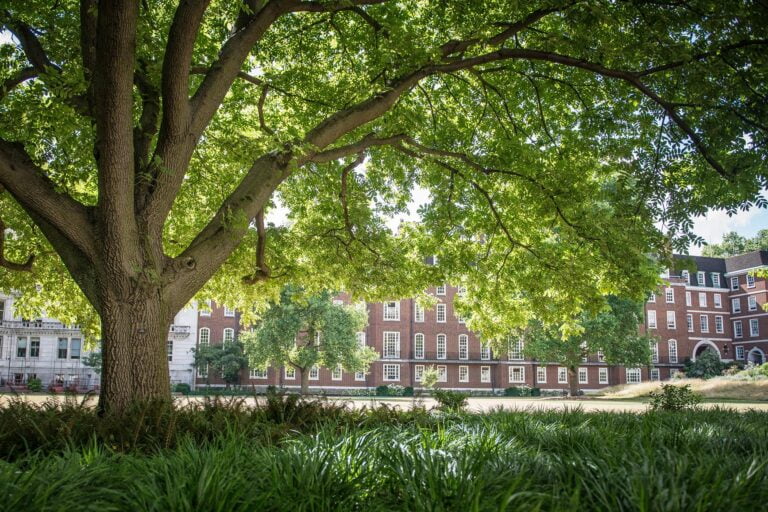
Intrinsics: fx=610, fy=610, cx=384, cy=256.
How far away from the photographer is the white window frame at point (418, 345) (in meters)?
63.2

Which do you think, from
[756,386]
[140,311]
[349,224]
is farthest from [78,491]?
[756,386]

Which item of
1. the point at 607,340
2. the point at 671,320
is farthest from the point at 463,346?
the point at 671,320

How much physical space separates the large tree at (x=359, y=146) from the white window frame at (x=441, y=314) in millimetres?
48315

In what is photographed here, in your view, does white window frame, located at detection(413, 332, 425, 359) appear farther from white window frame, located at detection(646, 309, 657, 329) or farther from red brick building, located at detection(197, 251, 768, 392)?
white window frame, located at detection(646, 309, 657, 329)

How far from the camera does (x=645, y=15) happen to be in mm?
8180

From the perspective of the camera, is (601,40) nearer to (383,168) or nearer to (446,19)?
(446,19)

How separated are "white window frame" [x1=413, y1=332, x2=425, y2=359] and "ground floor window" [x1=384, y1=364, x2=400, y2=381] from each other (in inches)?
94.7

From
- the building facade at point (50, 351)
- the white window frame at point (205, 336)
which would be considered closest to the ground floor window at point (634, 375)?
the white window frame at point (205, 336)

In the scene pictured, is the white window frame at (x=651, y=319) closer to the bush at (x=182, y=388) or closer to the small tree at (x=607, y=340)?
the small tree at (x=607, y=340)

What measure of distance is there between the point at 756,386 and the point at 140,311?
41795 mm

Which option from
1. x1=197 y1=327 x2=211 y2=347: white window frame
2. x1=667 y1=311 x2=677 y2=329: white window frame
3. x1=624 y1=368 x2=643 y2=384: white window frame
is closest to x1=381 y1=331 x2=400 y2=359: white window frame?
x1=197 y1=327 x2=211 y2=347: white window frame

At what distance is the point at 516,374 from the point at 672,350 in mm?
19656

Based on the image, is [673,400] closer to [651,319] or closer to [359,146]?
[359,146]

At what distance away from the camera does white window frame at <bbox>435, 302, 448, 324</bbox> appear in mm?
64500
